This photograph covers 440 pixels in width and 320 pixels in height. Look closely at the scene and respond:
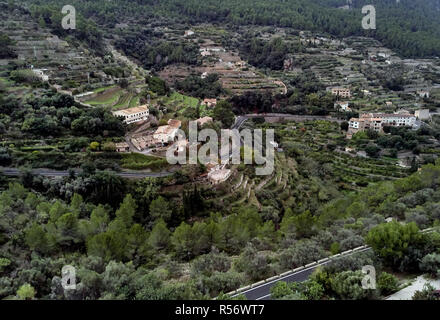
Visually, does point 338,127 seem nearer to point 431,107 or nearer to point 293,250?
point 431,107

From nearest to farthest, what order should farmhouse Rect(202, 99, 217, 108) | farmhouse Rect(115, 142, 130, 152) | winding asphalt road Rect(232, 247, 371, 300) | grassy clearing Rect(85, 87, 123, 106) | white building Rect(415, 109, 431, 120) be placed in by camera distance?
winding asphalt road Rect(232, 247, 371, 300)
farmhouse Rect(115, 142, 130, 152)
grassy clearing Rect(85, 87, 123, 106)
farmhouse Rect(202, 99, 217, 108)
white building Rect(415, 109, 431, 120)

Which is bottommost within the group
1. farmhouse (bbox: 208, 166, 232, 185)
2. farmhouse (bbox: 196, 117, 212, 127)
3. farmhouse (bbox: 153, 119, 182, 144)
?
farmhouse (bbox: 208, 166, 232, 185)

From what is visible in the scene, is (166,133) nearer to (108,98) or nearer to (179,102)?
(108,98)

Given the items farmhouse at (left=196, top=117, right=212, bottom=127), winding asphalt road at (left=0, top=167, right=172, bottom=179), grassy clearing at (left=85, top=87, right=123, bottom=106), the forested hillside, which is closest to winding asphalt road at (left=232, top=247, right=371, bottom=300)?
winding asphalt road at (left=0, top=167, right=172, bottom=179)

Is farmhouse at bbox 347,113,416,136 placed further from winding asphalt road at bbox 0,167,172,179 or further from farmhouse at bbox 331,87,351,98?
winding asphalt road at bbox 0,167,172,179

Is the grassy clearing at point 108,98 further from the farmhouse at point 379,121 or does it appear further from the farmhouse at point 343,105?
the farmhouse at point 343,105
